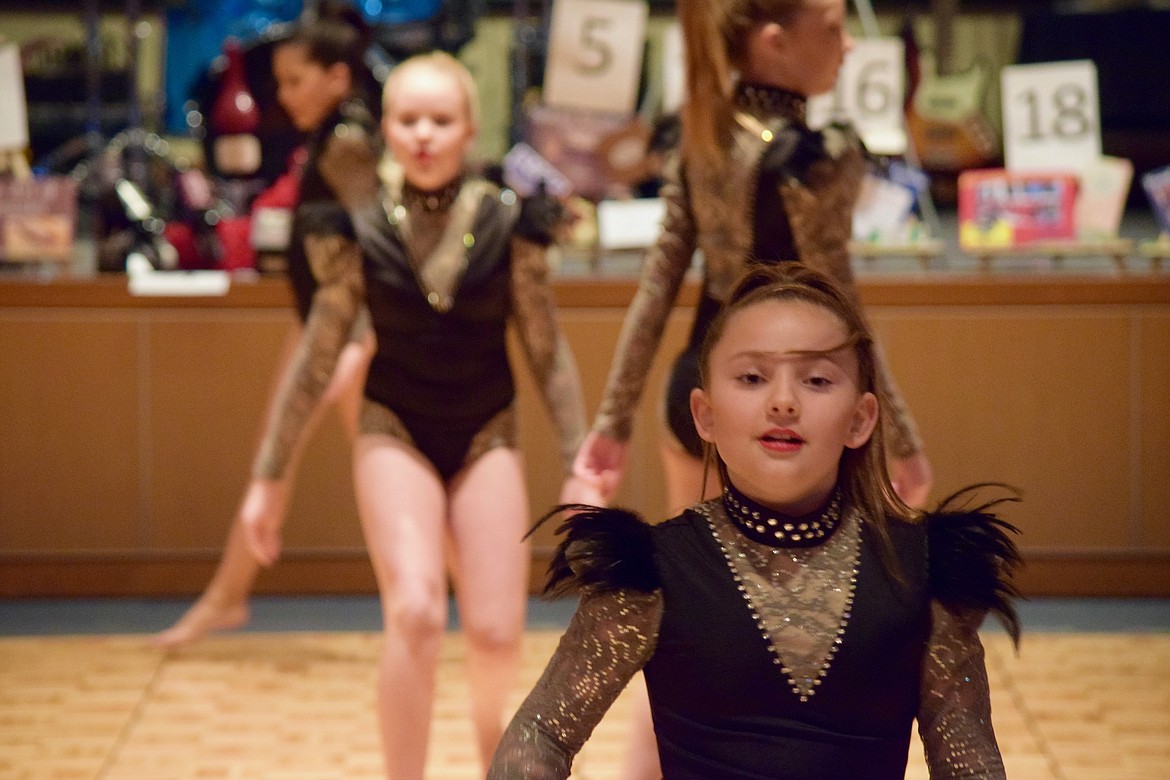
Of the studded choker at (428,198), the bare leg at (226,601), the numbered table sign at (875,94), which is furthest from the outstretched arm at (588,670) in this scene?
the numbered table sign at (875,94)

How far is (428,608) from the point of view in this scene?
255 centimetres

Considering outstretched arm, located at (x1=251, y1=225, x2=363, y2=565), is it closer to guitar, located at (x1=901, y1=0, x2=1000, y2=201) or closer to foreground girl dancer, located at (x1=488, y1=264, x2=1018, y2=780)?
foreground girl dancer, located at (x1=488, y1=264, x2=1018, y2=780)

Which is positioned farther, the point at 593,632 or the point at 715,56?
the point at 715,56

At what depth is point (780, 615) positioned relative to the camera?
62.4 inches

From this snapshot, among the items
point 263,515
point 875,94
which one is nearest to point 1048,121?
point 875,94

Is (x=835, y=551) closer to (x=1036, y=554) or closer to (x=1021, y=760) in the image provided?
(x=1021, y=760)

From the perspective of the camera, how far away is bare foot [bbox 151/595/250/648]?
421 centimetres

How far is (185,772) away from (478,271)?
1265 millimetres

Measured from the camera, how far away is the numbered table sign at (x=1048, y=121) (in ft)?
15.9

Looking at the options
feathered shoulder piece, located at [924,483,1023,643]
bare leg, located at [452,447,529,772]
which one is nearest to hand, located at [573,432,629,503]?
bare leg, located at [452,447,529,772]

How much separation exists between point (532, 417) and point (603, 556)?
3.15 metres

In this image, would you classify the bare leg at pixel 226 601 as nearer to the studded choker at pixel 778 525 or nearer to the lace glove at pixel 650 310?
the lace glove at pixel 650 310

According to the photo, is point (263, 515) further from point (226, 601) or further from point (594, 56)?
point (594, 56)

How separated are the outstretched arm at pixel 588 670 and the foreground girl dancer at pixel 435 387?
1.00 m
